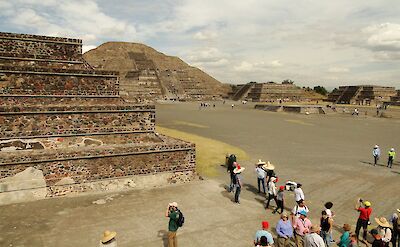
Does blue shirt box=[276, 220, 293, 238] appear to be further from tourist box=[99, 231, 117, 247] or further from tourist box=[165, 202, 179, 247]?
tourist box=[99, 231, 117, 247]

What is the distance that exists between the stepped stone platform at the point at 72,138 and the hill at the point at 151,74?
41.4 meters

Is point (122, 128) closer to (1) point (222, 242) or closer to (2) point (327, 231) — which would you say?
(1) point (222, 242)

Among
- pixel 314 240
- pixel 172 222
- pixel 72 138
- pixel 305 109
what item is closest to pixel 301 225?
pixel 314 240

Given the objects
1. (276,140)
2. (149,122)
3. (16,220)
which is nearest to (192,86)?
(276,140)

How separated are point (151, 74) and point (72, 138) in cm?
5879

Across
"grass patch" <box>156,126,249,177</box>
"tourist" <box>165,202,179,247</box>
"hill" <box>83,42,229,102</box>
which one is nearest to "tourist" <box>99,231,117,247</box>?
"tourist" <box>165,202,179,247</box>

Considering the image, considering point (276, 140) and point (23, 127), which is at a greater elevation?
point (23, 127)

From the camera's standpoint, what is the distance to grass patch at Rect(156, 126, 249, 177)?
14795 mm

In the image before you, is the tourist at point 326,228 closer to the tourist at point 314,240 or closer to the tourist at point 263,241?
the tourist at point 314,240

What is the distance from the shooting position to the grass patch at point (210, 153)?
48.5 ft

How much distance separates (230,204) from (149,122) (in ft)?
17.2

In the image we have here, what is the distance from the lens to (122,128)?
13125 millimetres

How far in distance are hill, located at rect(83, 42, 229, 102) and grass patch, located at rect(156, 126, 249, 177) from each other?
120 ft

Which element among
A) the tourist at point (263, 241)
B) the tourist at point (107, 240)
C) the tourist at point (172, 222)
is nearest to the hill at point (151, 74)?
the tourist at point (172, 222)
